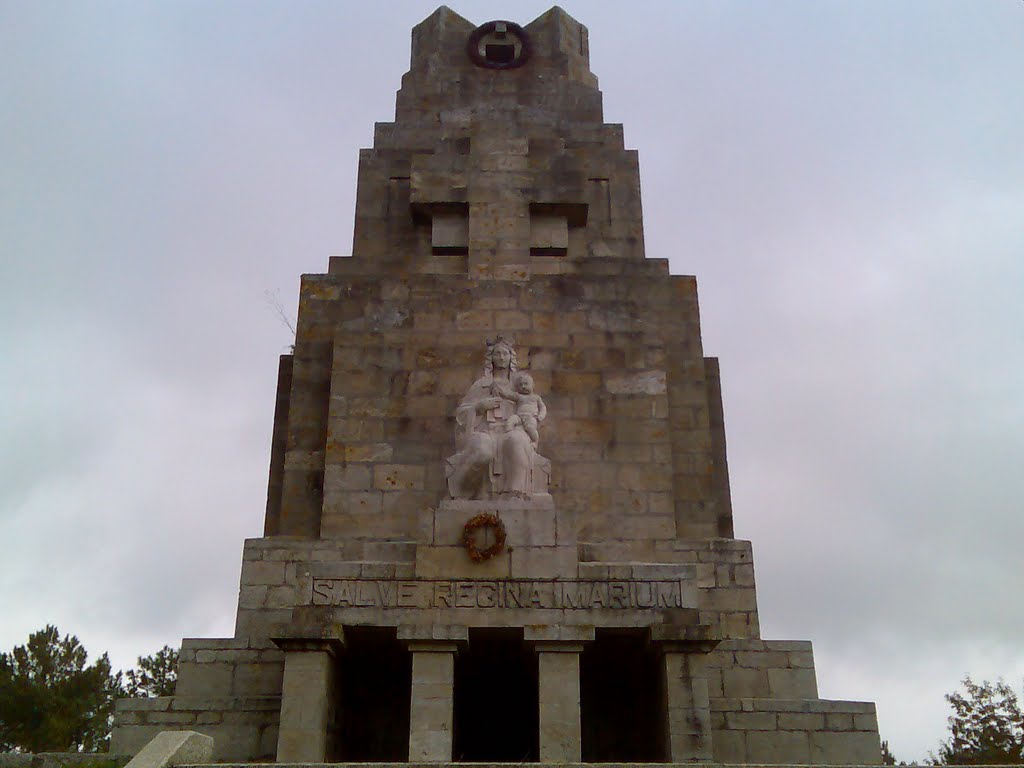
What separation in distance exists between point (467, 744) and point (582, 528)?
3.56m

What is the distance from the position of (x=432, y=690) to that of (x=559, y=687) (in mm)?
1459

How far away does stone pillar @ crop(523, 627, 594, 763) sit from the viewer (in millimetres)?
11148

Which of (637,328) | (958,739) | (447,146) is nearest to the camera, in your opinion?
(637,328)

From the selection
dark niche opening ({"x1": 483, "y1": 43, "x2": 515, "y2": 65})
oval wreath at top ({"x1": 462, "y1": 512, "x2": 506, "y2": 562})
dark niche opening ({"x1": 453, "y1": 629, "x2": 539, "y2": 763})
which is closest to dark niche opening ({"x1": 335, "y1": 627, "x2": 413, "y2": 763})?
dark niche opening ({"x1": 453, "y1": 629, "x2": 539, "y2": 763})

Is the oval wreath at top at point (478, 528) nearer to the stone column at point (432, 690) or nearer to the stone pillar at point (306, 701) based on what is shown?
the stone column at point (432, 690)

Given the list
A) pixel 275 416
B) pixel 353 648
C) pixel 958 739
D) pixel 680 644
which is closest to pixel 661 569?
pixel 680 644

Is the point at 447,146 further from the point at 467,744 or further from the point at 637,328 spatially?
the point at 467,744

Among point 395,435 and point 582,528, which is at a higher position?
point 395,435

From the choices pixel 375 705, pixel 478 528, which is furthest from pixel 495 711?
pixel 478 528

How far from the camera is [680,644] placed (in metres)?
11.5

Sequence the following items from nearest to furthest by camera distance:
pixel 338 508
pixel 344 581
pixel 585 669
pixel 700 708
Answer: pixel 700 708
pixel 344 581
pixel 585 669
pixel 338 508

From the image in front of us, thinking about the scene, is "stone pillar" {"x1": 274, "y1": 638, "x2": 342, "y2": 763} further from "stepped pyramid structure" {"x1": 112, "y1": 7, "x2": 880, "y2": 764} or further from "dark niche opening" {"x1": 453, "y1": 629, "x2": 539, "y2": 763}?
"dark niche opening" {"x1": 453, "y1": 629, "x2": 539, "y2": 763}

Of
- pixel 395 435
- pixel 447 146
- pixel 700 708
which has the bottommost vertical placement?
pixel 700 708

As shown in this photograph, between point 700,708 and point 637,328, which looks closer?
point 700,708
